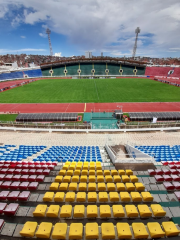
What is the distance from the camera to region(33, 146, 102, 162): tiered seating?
46.7 feet

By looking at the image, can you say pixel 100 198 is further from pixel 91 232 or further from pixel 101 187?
pixel 91 232

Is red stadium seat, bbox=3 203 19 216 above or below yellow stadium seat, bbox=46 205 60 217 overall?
below

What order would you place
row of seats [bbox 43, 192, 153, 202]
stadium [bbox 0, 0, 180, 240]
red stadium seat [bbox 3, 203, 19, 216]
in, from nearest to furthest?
stadium [bbox 0, 0, 180, 240] → red stadium seat [bbox 3, 203, 19, 216] → row of seats [bbox 43, 192, 153, 202]

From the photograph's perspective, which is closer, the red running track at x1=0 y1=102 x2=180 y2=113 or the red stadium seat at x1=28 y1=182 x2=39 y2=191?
the red stadium seat at x1=28 y1=182 x2=39 y2=191

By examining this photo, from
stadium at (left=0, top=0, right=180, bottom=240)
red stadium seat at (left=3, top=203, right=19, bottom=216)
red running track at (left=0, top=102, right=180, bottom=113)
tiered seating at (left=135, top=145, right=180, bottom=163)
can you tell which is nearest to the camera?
stadium at (left=0, top=0, right=180, bottom=240)

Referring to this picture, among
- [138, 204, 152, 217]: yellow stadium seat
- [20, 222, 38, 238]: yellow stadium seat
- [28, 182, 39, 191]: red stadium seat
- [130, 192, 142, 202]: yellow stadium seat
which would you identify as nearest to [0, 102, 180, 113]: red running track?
[28, 182, 39, 191]: red stadium seat

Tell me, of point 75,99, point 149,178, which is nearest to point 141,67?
point 75,99

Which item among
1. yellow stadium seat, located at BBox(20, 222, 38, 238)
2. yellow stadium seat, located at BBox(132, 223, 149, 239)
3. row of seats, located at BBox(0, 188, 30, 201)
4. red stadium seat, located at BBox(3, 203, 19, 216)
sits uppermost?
yellow stadium seat, located at BBox(132, 223, 149, 239)

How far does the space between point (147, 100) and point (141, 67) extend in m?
57.9

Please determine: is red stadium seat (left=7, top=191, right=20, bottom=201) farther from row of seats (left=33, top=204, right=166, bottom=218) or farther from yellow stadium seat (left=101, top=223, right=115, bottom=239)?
yellow stadium seat (left=101, top=223, right=115, bottom=239)

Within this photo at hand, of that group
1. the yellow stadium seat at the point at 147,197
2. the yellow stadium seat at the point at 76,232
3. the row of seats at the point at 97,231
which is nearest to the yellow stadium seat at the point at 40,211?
the row of seats at the point at 97,231

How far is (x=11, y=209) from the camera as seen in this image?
6.96 metres

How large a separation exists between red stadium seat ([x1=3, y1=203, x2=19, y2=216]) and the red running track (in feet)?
88.4

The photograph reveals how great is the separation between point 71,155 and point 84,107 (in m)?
21.4
